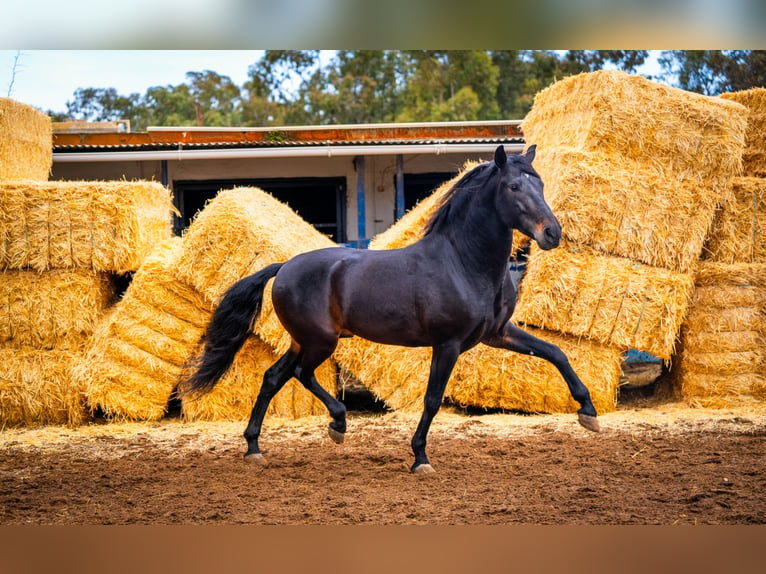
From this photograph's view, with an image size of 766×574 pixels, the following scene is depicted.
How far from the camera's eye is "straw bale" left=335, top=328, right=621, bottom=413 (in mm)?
6355

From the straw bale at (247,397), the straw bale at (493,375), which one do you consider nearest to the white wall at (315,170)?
the straw bale at (247,397)

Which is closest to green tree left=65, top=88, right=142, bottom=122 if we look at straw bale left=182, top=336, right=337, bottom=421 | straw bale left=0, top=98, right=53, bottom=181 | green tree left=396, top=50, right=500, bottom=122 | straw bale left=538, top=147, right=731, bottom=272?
green tree left=396, top=50, right=500, bottom=122

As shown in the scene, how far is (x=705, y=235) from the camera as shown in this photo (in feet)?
21.9

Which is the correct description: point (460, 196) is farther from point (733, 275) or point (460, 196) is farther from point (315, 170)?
point (315, 170)

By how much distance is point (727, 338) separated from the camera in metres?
6.64

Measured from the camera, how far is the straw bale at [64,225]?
263 inches

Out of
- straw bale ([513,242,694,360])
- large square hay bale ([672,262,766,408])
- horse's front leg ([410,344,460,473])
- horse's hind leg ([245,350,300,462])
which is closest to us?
horse's front leg ([410,344,460,473])

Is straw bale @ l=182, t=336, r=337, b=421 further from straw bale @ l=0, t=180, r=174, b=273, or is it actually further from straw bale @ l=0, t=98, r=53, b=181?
straw bale @ l=0, t=98, r=53, b=181

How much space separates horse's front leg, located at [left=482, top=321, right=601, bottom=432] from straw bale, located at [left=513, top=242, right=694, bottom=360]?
57.8 inches

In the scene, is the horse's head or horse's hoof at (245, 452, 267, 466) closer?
the horse's head

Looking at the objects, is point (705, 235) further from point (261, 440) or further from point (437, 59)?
point (437, 59)

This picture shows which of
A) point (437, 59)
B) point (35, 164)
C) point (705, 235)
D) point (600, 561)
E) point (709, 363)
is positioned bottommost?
point (600, 561)
